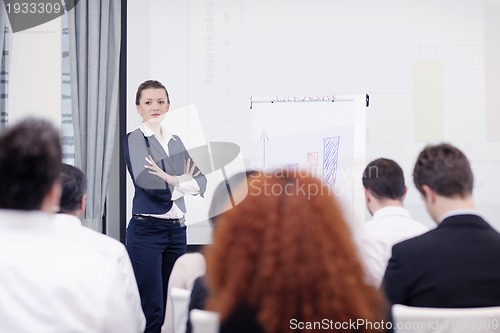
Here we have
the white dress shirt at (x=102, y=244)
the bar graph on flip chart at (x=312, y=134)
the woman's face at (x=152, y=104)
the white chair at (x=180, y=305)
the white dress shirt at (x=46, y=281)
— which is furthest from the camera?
the bar graph on flip chart at (x=312, y=134)

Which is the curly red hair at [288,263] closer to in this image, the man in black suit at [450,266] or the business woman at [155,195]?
the man in black suit at [450,266]

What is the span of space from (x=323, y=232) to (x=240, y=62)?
107 inches

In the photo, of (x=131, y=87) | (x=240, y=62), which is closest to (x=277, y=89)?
(x=240, y=62)

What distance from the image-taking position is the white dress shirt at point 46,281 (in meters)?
1.19

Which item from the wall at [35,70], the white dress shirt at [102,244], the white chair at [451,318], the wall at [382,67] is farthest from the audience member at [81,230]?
the wall at [35,70]

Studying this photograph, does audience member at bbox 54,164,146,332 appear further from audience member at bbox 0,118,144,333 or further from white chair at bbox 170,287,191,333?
audience member at bbox 0,118,144,333

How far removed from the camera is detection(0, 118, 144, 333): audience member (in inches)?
46.8

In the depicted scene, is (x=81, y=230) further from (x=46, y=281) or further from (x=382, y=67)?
(x=382, y=67)

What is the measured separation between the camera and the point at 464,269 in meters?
1.50

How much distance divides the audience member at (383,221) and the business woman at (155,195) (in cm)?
136

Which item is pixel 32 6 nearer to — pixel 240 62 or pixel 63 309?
pixel 240 62

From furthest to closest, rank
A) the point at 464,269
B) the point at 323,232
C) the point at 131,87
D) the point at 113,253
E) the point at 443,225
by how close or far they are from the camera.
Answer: the point at 131,87, the point at 113,253, the point at 443,225, the point at 464,269, the point at 323,232

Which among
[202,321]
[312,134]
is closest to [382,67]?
[312,134]

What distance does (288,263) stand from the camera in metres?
1.08
